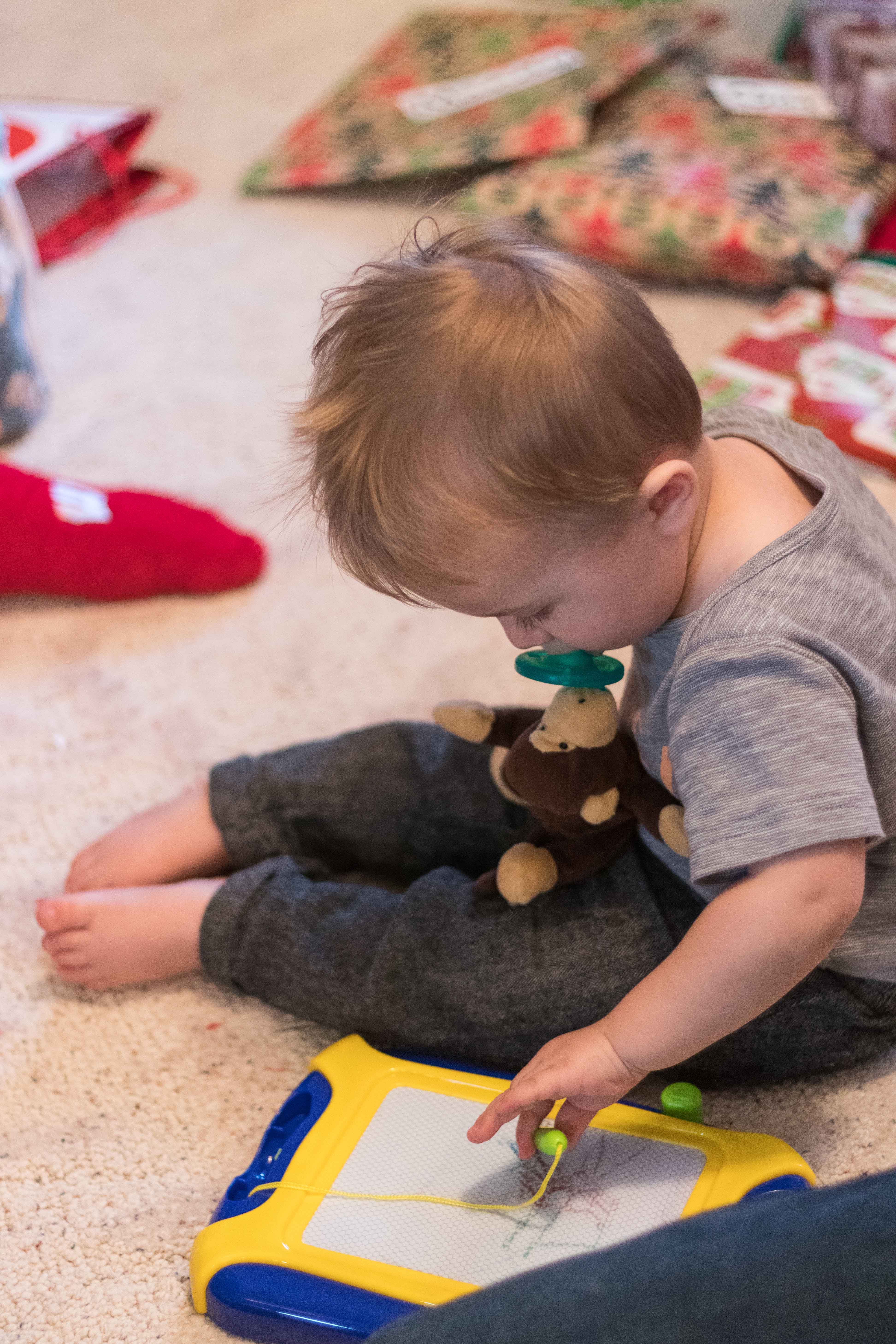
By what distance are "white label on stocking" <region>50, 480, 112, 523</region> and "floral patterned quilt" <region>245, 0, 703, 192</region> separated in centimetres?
78

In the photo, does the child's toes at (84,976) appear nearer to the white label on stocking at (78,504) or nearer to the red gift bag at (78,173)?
the white label on stocking at (78,504)

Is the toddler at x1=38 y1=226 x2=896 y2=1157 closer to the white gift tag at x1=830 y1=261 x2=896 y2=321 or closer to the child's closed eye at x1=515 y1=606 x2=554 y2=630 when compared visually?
the child's closed eye at x1=515 y1=606 x2=554 y2=630

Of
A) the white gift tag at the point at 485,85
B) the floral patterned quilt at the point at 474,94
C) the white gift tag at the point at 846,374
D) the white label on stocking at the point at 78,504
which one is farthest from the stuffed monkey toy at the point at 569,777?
the white gift tag at the point at 485,85

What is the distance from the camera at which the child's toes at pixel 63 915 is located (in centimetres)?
78

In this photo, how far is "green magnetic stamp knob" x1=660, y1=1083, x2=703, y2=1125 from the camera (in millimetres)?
655

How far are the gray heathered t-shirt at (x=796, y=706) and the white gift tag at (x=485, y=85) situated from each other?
48.7 inches

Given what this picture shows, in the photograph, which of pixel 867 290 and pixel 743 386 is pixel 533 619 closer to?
pixel 743 386

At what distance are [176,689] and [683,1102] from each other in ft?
1.84

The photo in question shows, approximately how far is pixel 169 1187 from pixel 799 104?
4.94ft

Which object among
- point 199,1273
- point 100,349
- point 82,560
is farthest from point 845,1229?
point 100,349

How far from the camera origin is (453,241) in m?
0.60

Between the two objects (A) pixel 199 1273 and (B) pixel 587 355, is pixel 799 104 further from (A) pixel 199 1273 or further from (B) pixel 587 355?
(A) pixel 199 1273

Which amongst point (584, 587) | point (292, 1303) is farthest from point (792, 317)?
point (292, 1303)

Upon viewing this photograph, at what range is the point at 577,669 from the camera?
651 millimetres
